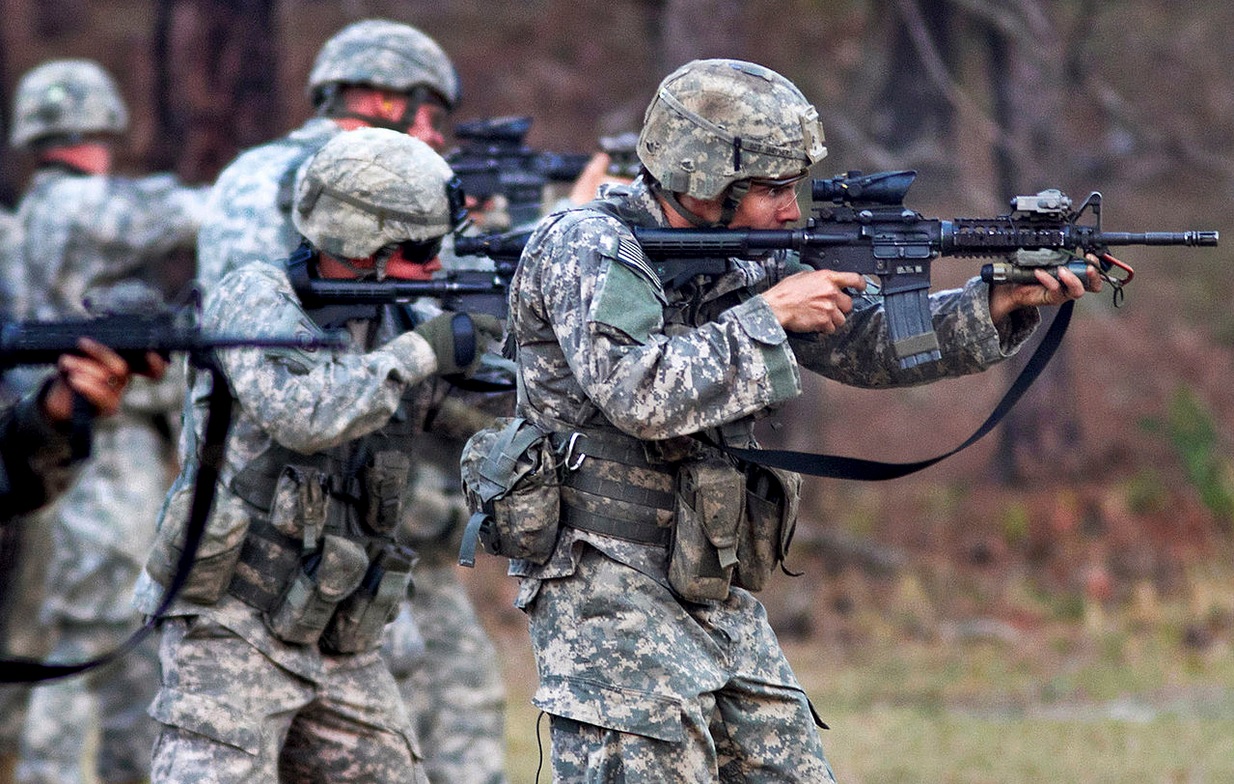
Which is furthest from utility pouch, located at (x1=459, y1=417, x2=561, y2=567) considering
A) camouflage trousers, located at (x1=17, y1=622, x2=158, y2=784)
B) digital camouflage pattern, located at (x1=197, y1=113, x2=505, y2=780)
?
camouflage trousers, located at (x1=17, y1=622, x2=158, y2=784)

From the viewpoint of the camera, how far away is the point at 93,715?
7.14 metres

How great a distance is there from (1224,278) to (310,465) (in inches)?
540

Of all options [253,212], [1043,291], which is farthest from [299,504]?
[1043,291]

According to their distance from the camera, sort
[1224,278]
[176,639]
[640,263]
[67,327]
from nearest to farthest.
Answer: [67,327] < [640,263] < [176,639] < [1224,278]

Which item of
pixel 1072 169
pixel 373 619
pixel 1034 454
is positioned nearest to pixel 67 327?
pixel 373 619

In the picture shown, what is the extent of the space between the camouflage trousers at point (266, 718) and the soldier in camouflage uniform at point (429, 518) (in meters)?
1.01

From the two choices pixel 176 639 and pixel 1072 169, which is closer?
pixel 176 639

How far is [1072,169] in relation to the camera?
16.5m

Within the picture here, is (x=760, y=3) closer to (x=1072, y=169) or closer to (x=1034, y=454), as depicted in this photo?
(x=1072, y=169)

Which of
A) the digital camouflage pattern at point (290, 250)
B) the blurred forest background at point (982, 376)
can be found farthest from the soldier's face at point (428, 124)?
the blurred forest background at point (982, 376)

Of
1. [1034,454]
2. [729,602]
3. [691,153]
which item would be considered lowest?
[729,602]

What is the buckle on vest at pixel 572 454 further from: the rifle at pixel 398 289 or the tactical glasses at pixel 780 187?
the rifle at pixel 398 289

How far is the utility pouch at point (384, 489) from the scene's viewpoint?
4695 mm

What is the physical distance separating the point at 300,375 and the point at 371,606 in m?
0.67
